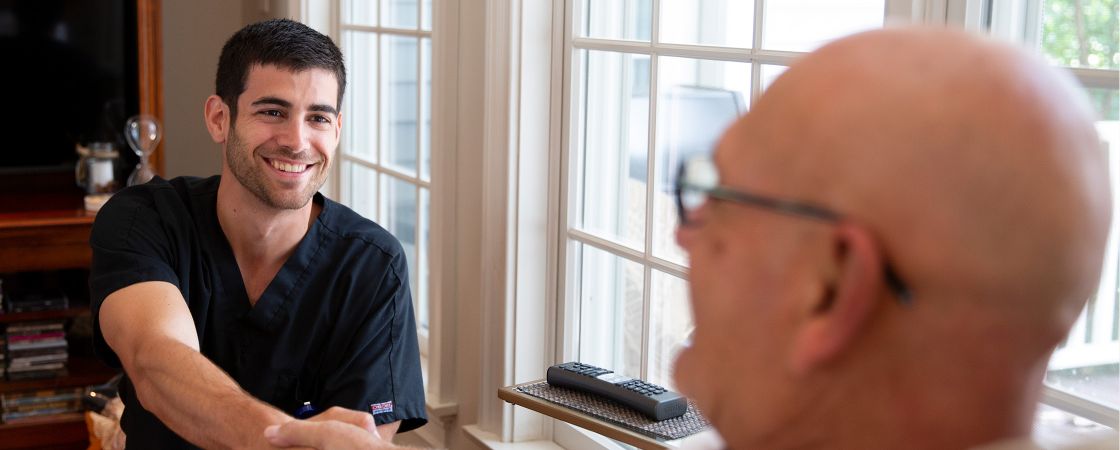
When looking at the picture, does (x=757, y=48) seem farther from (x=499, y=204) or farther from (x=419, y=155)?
(x=419, y=155)

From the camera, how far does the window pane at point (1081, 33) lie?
1319mm

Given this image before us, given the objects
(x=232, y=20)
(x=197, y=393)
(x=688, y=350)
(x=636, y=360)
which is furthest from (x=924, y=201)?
(x=232, y=20)

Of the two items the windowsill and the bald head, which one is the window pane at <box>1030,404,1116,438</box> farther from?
the windowsill

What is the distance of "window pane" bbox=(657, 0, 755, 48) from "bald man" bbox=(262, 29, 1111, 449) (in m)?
1.26

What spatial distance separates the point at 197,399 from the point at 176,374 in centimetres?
7

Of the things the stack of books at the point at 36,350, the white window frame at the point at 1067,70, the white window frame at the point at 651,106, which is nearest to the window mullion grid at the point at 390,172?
the white window frame at the point at 651,106

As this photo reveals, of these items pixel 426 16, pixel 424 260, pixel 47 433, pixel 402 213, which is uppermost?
pixel 426 16

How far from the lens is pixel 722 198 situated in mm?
706

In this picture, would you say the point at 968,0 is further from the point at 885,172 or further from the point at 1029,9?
the point at 885,172

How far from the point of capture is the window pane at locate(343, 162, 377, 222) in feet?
11.3

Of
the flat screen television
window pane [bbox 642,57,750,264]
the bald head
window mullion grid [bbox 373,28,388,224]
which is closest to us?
the bald head

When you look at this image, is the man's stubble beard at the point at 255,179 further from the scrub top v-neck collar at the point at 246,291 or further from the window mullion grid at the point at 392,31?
the window mullion grid at the point at 392,31

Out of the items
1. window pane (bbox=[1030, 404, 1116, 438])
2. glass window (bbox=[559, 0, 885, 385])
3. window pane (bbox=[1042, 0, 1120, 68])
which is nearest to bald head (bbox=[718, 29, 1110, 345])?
window pane (bbox=[1030, 404, 1116, 438])

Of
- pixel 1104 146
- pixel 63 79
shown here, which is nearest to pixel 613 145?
pixel 1104 146
